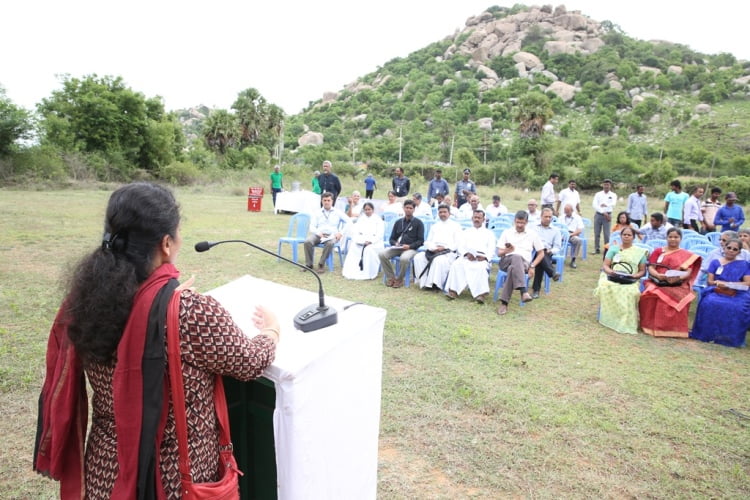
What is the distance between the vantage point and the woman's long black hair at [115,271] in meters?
1.13

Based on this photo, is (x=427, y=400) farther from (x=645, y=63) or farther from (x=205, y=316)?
(x=645, y=63)

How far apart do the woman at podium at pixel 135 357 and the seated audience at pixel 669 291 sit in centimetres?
518

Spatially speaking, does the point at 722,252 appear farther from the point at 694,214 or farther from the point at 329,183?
the point at 329,183

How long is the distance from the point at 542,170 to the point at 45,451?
110 feet

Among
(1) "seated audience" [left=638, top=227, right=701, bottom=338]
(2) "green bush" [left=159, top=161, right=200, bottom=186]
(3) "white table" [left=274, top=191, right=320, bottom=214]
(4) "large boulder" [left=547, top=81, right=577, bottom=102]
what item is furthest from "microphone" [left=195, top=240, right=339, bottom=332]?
(4) "large boulder" [left=547, top=81, right=577, bottom=102]

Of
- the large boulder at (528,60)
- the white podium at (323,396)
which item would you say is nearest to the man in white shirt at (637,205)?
the white podium at (323,396)

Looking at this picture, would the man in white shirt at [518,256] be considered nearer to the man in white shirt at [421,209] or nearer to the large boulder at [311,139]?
the man in white shirt at [421,209]

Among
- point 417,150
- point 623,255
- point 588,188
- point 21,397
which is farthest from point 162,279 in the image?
point 417,150

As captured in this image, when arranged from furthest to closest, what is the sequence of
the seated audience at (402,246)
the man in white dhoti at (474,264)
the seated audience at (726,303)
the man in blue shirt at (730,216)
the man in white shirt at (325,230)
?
the man in blue shirt at (730,216) → the man in white shirt at (325,230) → the seated audience at (402,246) → the man in white dhoti at (474,264) → the seated audience at (726,303)

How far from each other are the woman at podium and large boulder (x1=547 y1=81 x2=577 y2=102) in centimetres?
6656

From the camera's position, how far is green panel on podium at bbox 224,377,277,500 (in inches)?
64.6

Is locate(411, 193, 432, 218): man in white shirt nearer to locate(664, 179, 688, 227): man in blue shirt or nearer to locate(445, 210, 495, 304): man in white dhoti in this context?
locate(445, 210, 495, 304): man in white dhoti

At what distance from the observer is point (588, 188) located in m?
28.5

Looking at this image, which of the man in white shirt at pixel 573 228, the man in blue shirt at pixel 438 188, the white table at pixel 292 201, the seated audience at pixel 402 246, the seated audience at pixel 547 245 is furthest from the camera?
the white table at pixel 292 201
